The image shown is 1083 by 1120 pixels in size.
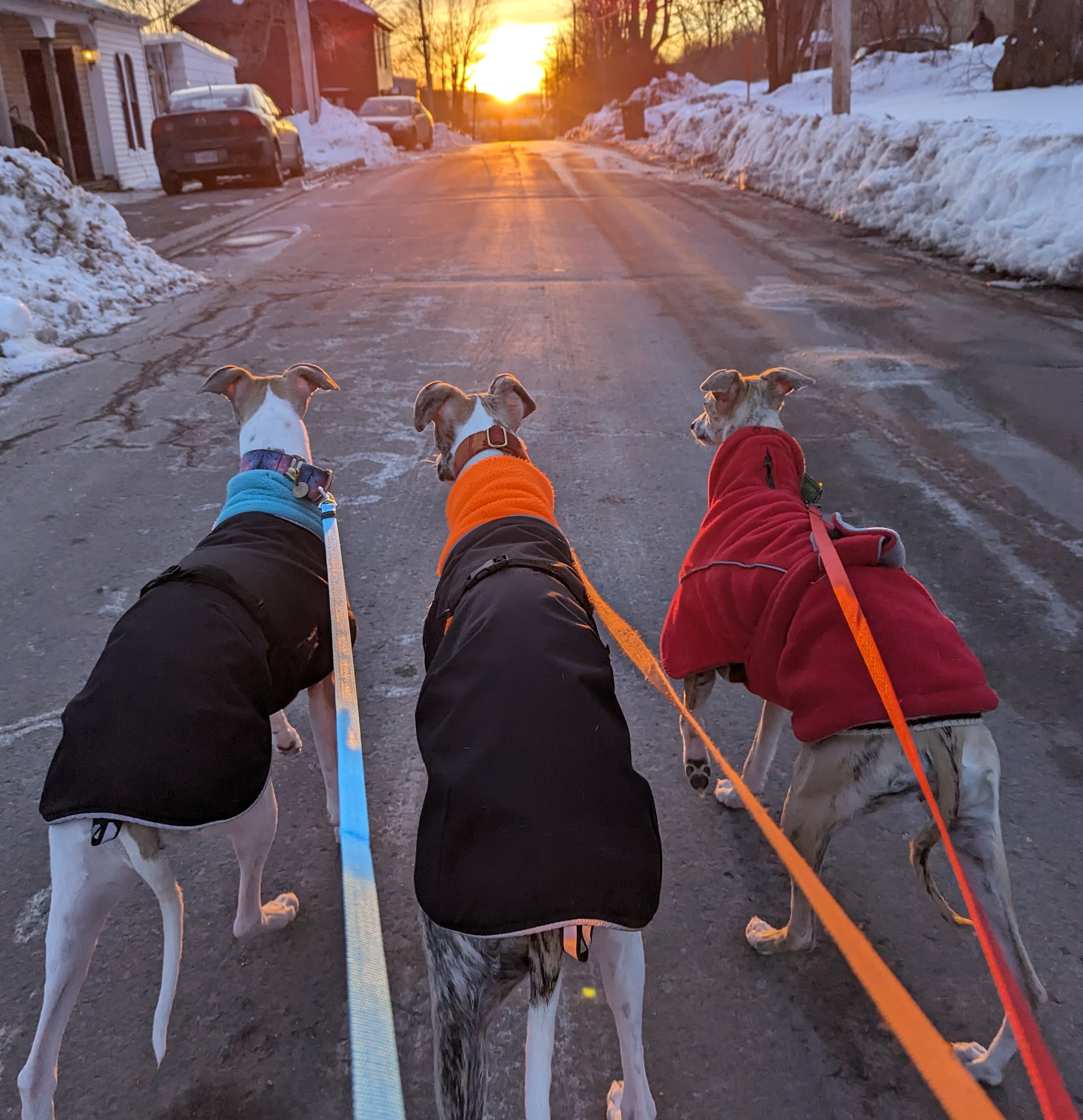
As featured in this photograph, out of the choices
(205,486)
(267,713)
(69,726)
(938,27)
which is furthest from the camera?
(938,27)

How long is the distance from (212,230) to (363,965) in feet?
51.8

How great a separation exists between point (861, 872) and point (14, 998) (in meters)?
2.49

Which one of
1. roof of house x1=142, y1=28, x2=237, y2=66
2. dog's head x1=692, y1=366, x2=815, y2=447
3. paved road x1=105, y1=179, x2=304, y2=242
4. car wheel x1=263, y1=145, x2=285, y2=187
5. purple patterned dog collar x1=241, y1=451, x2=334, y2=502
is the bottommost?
purple patterned dog collar x1=241, y1=451, x2=334, y2=502

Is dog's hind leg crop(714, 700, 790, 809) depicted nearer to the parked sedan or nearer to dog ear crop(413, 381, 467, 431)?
dog ear crop(413, 381, 467, 431)

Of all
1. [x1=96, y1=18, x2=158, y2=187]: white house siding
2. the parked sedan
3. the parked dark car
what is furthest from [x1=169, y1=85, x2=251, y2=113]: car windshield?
the parked sedan

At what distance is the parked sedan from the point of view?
1501 inches

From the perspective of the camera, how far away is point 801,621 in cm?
225

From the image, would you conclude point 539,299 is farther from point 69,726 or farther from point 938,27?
point 938,27

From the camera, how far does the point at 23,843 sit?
9.12 ft

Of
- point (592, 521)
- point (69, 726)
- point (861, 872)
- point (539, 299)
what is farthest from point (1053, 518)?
point (539, 299)

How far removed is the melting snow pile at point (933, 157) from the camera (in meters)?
9.75

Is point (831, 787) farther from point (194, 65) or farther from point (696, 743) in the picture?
point (194, 65)

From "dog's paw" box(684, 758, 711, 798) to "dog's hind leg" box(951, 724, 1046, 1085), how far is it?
1055 millimetres

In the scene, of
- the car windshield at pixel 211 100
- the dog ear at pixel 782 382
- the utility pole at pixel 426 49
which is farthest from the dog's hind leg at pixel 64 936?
the utility pole at pixel 426 49
